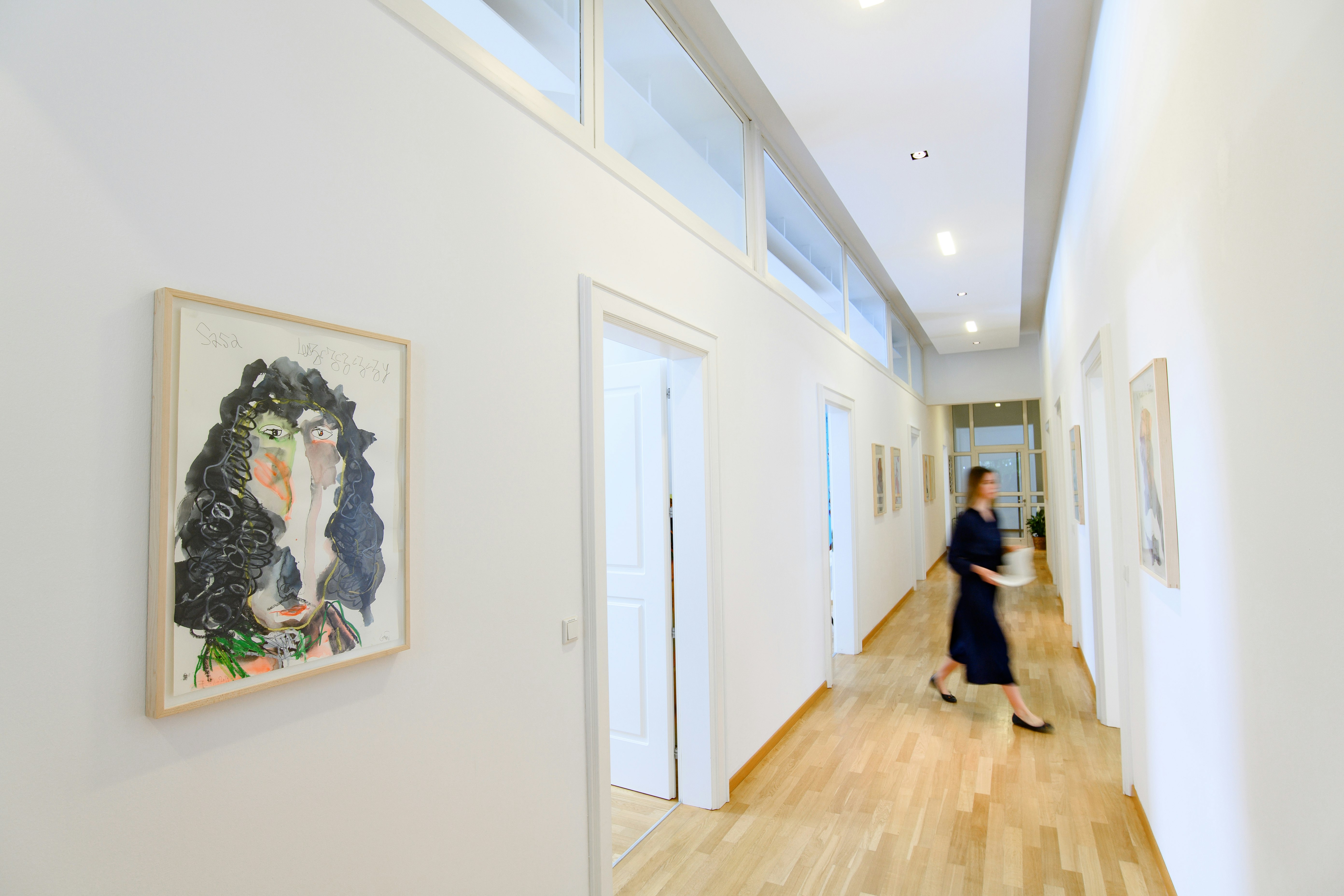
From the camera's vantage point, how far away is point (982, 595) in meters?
4.34

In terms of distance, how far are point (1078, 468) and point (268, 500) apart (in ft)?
17.6

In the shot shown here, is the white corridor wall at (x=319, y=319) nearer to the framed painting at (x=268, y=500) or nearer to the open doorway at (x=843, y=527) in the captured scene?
the framed painting at (x=268, y=500)

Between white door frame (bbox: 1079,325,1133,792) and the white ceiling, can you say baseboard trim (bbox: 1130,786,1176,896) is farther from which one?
the white ceiling

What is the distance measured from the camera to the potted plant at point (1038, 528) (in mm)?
12805

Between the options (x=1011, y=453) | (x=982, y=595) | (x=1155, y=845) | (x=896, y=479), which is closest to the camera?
(x=1155, y=845)

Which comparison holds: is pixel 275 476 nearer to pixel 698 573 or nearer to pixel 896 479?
pixel 698 573

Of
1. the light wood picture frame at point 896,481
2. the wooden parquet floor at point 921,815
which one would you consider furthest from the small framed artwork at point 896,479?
the wooden parquet floor at point 921,815

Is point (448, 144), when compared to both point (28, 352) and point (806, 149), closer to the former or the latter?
point (28, 352)

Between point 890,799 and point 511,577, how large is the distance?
7.91 feet

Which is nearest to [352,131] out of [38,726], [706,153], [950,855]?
[38,726]

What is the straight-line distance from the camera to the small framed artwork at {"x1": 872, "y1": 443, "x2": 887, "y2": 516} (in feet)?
23.3
